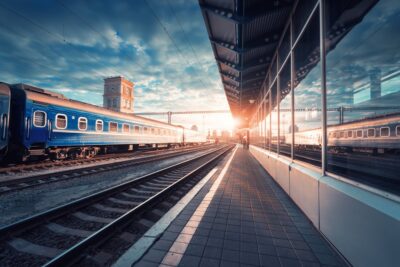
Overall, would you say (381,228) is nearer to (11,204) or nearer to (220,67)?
(11,204)

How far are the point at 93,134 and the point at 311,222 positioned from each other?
12.5m

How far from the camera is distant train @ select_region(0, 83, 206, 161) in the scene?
855cm

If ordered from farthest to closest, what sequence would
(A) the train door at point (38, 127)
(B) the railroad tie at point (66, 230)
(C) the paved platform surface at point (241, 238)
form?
(A) the train door at point (38, 127), (B) the railroad tie at point (66, 230), (C) the paved platform surface at point (241, 238)

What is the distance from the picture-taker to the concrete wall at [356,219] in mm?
1785

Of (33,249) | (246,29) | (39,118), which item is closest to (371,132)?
(246,29)

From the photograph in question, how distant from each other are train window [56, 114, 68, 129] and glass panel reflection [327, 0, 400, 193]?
11.6 m

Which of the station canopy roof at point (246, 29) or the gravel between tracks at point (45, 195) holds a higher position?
the station canopy roof at point (246, 29)

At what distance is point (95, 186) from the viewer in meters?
6.36

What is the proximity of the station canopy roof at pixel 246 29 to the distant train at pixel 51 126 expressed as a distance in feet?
27.4

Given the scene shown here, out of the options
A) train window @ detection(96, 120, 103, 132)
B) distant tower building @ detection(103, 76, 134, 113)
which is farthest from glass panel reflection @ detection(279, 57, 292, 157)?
distant tower building @ detection(103, 76, 134, 113)

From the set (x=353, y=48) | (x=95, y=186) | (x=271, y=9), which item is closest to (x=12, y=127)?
(x=95, y=186)

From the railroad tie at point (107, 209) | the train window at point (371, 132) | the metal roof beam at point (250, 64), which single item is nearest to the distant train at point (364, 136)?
the train window at point (371, 132)

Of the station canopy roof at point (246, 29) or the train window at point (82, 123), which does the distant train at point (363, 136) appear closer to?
the station canopy roof at point (246, 29)

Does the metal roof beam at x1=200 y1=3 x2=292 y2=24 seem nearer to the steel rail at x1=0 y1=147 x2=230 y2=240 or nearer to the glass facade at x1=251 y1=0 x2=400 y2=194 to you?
the glass facade at x1=251 y1=0 x2=400 y2=194
